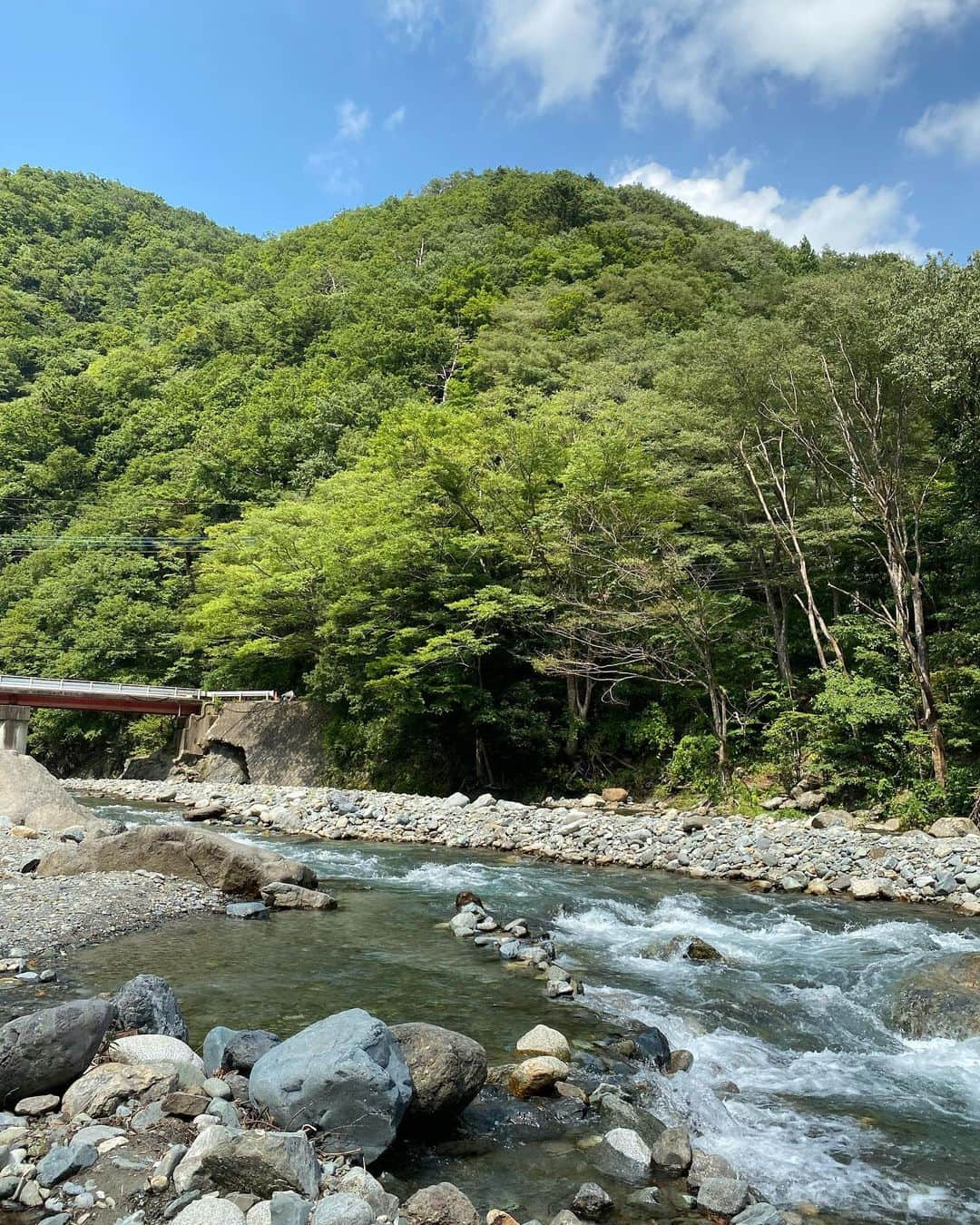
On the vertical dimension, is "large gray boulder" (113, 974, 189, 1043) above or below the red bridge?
below

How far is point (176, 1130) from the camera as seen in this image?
422cm

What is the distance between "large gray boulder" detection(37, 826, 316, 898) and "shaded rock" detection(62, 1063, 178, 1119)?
6365mm

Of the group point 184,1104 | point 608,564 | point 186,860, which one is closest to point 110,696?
point 608,564

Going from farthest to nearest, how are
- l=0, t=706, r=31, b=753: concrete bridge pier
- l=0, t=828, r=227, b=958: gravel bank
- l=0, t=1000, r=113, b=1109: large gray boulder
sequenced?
l=0, t=706, r=31, b=753: concrete bridge pier → l=0, t=828, r=227, b=958: gravel bank → l=0, t=1000, r=113, b=1109: large gray boulder

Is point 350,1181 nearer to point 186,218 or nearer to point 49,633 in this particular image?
point 49,633

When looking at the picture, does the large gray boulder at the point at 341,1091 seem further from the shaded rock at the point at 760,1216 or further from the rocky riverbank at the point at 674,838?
the rocky riverbank at the point at 674,838

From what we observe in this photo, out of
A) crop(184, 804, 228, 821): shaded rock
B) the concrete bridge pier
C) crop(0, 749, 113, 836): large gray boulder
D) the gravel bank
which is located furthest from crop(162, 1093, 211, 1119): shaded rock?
the concrete bridge pier

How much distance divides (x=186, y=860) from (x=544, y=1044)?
A: 7.31 m

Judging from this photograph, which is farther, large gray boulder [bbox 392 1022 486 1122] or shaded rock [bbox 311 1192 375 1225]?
large gray boulder [bbox 392 1022 486 1122]

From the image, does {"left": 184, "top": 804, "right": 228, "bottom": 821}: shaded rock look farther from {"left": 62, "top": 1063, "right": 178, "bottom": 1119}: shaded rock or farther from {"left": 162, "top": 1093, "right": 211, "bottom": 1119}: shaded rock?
{"left": 162, "top": 1093, "right": 211, "bottom": 1119}: shaded rock

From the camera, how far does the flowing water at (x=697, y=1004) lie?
177 inches

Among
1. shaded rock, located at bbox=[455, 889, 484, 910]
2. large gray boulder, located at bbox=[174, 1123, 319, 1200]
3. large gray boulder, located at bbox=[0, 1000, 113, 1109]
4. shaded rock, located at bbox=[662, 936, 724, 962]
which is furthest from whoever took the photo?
shaded rock, located at bbox=[455, 889, 484, 910]

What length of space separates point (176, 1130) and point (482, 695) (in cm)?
1844

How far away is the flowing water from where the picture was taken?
14.8ft
